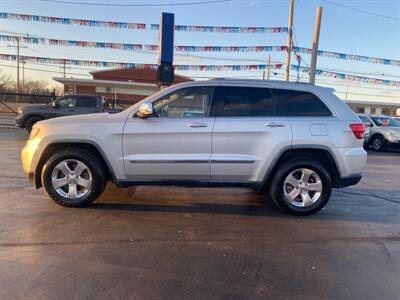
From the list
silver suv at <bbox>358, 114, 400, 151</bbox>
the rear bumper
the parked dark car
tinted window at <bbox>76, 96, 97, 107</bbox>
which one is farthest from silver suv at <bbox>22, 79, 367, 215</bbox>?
silver suv at <bbox>358, 114, 400, 151</bbox>

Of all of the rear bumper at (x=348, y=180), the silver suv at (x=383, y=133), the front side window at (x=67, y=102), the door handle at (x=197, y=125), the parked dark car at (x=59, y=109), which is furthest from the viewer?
the silver suv at (x=383, y=133)

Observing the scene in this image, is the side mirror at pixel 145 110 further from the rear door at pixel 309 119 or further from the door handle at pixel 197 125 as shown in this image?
the rear door at pixel 309 119

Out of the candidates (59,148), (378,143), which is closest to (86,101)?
(59,148)

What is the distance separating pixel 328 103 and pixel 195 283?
3507 mm

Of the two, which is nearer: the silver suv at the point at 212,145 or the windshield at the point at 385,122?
the silver suv at the point at 212,145

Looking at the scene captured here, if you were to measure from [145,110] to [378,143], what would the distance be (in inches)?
579

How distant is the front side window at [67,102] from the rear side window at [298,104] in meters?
12.0

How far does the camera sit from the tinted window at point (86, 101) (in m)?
16.1

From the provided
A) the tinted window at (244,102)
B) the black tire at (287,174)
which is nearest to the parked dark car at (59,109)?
the tinted window at (244,102)

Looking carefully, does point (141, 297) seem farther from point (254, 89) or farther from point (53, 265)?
point (254, 89)

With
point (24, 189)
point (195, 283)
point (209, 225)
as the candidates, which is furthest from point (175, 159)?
point (24, 189)

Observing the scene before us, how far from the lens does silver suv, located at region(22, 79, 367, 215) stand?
5.59m

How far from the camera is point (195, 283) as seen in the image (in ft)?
11.6

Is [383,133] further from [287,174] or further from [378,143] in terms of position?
[287,174]
